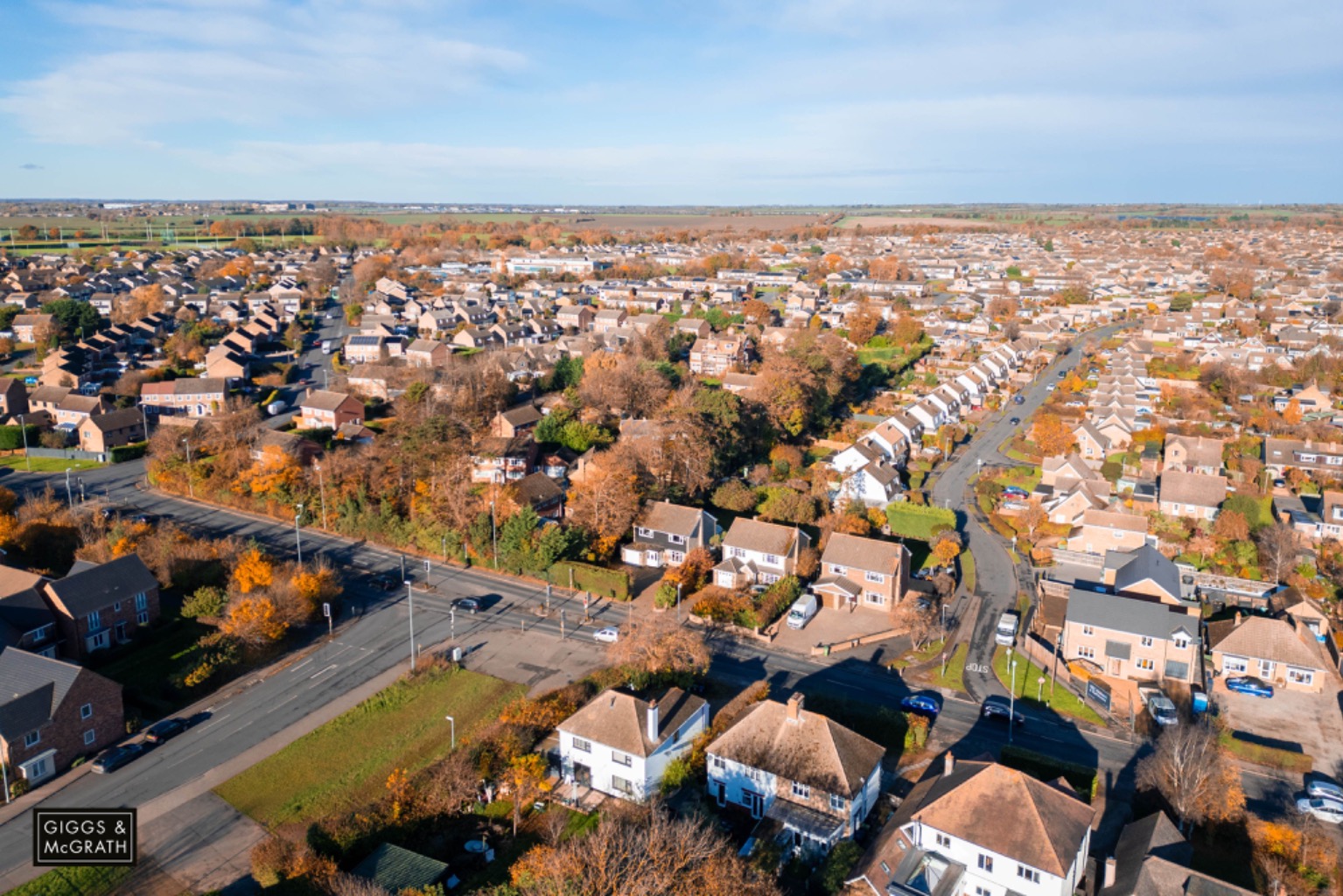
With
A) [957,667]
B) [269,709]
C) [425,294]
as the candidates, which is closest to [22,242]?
[425,294]

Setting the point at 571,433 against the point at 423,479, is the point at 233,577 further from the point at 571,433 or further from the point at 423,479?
the point at 571,433

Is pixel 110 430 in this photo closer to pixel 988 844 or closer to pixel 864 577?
pixel 864 577

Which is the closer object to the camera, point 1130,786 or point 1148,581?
point 1130,786

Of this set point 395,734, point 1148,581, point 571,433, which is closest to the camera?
point 395,734

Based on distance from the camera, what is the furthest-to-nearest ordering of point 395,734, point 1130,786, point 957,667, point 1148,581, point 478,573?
point 478,573 < point 1148,581 < point 957,667 < point 395,734 < point 1130,786

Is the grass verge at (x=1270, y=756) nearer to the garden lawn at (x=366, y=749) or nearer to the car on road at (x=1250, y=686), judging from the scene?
the car on road at (x=1250, y=686)

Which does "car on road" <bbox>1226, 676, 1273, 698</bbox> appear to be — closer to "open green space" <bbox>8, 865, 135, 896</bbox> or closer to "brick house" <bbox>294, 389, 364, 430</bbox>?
"open green space" <bbox>8, 865, 135, 896</bbox>

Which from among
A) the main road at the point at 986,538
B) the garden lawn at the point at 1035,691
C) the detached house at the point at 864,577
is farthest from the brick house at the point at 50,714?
the garden lawn at the point at 1035,691
